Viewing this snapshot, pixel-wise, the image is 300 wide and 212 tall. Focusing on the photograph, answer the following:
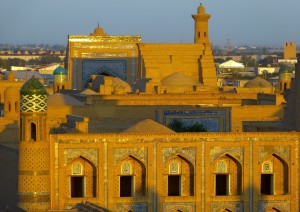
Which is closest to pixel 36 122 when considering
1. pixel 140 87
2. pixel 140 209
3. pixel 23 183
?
pixel 23 183

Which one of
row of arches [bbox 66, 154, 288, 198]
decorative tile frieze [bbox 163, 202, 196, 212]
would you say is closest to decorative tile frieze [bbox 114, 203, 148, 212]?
row of arches [bbox 66, 154, 288, 198]

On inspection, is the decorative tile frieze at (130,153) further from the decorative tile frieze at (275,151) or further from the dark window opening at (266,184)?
the dark window opening at (266,184)

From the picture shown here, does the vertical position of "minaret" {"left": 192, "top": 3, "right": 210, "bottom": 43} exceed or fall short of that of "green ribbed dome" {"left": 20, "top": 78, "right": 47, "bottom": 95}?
it exceeds it

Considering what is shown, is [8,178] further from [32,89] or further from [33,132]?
[32,89]

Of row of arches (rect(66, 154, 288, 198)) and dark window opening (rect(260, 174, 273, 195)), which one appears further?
dark window opening (rect(260, 174, 273, 195))

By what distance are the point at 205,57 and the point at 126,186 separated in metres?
29.2

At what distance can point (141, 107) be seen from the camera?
35.5 metres

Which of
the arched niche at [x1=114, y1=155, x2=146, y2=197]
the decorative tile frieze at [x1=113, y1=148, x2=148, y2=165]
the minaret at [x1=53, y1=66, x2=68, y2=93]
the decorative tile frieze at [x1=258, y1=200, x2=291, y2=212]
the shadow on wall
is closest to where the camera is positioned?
the decorative tile frieze at [x1=113, y1=148, x2=148, y2=165]

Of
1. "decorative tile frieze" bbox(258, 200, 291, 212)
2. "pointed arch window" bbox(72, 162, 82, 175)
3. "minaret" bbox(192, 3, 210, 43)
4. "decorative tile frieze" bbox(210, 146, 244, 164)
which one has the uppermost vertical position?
"minaret" bbox(192, 3, 210, 43)

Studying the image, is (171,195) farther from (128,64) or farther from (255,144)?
(128,64)

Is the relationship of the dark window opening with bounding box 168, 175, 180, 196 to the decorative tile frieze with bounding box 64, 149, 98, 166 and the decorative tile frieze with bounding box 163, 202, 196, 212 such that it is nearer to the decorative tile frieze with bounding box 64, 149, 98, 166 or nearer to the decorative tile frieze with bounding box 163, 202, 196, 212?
the decorative tile frieze with bounding box 163, 202, 196, 212

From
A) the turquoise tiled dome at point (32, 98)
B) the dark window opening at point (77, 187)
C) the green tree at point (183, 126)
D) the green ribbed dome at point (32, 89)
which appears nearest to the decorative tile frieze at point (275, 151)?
the dark window opening at point (77, 187)

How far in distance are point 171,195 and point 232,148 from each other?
1.55 meters

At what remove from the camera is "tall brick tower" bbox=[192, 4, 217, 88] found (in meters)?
54.8
